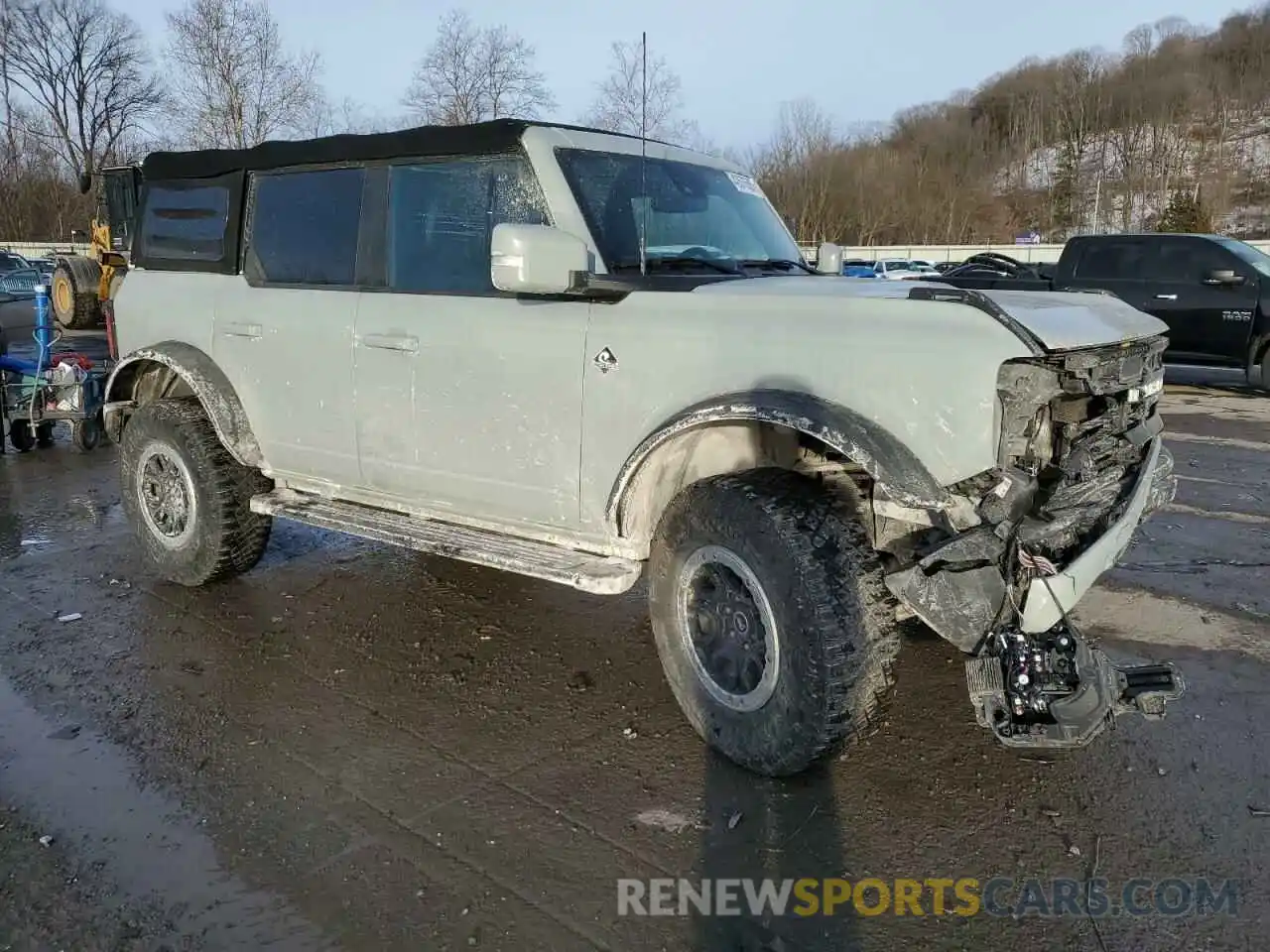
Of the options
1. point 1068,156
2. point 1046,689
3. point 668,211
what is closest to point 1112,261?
point 668,211

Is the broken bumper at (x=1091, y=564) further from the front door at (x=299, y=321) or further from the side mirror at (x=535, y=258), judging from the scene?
the front door at (x=299, y=321)

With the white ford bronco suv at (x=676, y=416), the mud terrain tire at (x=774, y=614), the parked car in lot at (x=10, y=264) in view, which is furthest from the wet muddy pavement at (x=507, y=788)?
the parked car in lot at (x=10, y=264)

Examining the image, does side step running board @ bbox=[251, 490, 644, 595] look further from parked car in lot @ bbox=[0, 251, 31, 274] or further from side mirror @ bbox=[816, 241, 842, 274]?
parked car in lot @ bbox=[0, 251, 31, 274]

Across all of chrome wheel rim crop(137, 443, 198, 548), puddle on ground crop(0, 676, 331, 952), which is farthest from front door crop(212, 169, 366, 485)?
puddle on ground crop(0, 676, 331, 952)

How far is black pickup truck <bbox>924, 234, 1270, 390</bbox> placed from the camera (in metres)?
12.3

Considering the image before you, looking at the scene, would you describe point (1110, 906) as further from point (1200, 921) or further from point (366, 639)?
point (366, 639)

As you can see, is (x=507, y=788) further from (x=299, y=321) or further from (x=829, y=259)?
(x=829, y=259)

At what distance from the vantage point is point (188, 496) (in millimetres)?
5312

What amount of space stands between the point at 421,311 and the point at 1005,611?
2.59 m

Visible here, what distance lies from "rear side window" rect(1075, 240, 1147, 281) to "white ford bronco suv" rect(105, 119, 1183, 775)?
9627 millimetres

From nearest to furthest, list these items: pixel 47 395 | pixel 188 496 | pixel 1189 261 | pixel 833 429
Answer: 1. pixel 833 429
2. pixel 188 496
3. pixel 47 395
4. pixel 1189 261

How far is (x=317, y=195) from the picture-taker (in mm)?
4750

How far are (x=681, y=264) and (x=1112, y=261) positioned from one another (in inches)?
447

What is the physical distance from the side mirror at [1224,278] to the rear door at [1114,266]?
0.81 metres
